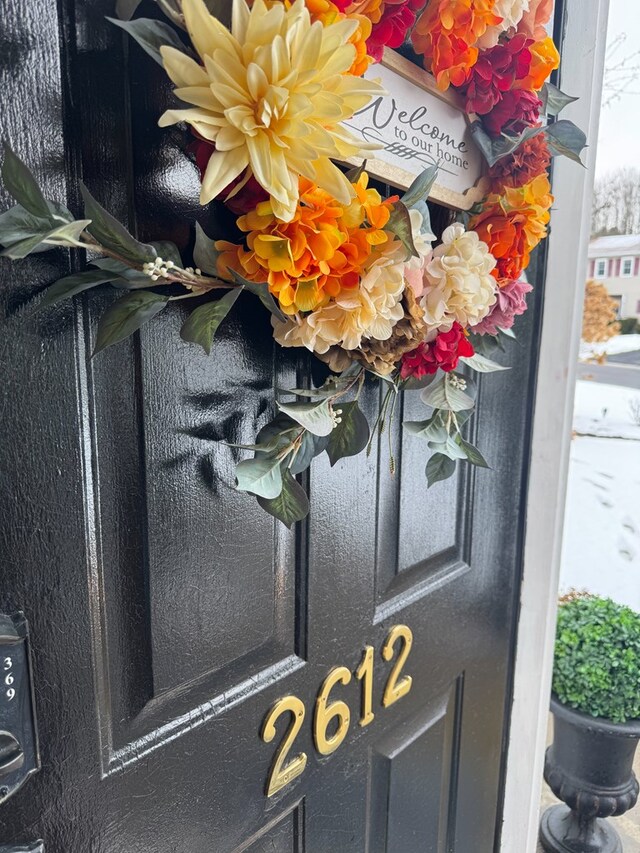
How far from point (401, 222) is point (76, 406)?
0.33 meters

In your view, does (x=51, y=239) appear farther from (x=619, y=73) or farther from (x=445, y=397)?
(x=619, y=73)

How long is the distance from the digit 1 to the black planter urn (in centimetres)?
98

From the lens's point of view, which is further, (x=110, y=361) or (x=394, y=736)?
(x=394, y=736)

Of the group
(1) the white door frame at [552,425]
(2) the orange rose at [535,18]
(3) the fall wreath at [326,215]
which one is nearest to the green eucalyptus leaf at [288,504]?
(3) the fall wreath at [326,215]

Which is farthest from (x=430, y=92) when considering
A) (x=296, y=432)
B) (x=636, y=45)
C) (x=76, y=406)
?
(x=636, y=45)

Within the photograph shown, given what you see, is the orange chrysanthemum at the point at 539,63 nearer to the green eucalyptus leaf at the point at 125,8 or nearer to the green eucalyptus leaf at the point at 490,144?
the green eucalyptus leaf at the point at 490,144

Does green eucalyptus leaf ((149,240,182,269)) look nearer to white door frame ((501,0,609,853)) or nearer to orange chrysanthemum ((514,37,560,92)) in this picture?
orange chrysanthemum ((514,37,560,92))

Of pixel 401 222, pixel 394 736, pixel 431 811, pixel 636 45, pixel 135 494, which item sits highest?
pixel 636 45

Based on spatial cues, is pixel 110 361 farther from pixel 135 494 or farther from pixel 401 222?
pixel 401 222

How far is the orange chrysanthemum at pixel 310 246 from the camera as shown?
49cm

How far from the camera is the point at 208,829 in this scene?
673 mm

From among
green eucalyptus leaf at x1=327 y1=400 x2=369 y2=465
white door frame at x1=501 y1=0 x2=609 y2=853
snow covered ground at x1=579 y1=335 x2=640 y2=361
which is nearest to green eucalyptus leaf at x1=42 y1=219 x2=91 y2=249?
green eucalyptus leaf at x1=327 y1=400 x2=369 y2=465

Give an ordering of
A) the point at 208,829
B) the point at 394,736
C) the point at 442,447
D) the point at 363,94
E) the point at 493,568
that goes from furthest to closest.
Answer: the point at 493,568, the point at 394,736, the point at 442,447, the point at 208,829, the point at 363,94

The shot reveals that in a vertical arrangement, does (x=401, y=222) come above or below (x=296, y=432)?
above
